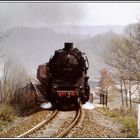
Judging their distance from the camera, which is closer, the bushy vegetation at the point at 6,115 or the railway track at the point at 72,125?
the railway track at the point at 72,125

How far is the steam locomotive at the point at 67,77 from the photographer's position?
13.7m

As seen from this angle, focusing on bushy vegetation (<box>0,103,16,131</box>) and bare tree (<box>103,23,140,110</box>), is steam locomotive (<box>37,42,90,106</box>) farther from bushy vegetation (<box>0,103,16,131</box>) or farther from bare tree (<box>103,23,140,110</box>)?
bare tree (<box>103,23,140,110</box>)

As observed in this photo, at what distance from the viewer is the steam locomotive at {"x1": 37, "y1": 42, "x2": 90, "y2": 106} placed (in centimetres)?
1370

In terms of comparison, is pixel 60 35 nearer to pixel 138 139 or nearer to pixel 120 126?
pixel 120 126

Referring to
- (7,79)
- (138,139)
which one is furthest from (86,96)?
(138,139)

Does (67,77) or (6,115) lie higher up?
(67,77)

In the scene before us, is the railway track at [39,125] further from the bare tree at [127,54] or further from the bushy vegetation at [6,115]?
the bare tree at [127,54]

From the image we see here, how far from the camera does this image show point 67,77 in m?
14.0

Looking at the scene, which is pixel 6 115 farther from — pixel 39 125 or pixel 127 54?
pixel 127 54

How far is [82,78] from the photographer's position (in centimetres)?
1410

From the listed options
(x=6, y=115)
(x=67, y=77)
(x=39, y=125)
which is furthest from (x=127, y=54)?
(x=39, y=125)

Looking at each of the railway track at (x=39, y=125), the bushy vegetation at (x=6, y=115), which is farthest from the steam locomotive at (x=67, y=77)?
the bushy vegetation at (x=6, y=115)

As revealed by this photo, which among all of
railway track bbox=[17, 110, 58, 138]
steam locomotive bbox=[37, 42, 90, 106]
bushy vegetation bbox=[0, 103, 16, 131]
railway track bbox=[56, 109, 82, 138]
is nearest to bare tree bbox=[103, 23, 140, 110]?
steam locomotive bbox=[37, 42, 90, 106]

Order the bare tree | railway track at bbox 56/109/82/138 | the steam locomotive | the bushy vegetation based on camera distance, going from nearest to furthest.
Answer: railway track at bbox 56/109/82/138, the bushy vegetation, the steam locomotive, the bare tree
